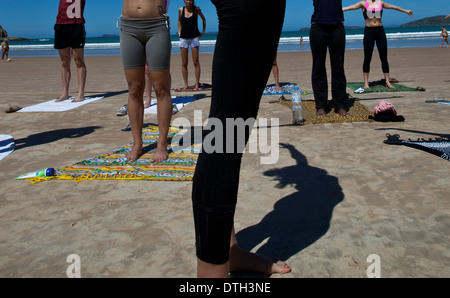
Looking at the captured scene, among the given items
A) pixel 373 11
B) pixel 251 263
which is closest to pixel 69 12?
pixel 373 11

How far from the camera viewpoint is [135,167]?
135 inches

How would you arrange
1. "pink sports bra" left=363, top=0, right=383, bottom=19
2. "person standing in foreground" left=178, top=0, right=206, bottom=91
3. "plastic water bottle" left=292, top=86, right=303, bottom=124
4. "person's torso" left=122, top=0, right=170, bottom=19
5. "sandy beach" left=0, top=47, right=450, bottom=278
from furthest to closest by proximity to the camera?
"person standing in foreground" left=178, top=0, right=206, bottom=91, "pink sports bra" left=363, top=0, right=383, bottom=19, "plastic water bottle" left=292, top=86, right=303, bottom=124, "person's torso" left=122, top=0, right=170, bottom=19, "sandy beach" left=0, top=47, right=450, bottom=278

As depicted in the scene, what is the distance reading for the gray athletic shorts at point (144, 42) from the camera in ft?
11.7

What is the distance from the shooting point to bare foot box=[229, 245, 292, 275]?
1784 mm

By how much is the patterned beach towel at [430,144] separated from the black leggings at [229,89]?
271cm

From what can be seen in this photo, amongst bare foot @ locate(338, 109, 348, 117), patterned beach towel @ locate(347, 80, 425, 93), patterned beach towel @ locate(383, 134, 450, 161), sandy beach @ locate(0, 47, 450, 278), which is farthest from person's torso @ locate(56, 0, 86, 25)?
patterned beach towel @ locate(383, 134, 450, 161)

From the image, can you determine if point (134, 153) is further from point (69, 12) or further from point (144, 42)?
point (69, 12)

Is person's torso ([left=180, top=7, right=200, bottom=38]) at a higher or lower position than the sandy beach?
higher

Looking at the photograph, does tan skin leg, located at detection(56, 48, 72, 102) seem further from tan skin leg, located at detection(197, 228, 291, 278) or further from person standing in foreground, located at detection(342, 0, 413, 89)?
tan skin leg, located at detection(197, 228, 291, 278)

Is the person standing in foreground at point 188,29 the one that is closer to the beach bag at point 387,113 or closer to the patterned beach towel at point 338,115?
the patterned beach towel at point 338,115

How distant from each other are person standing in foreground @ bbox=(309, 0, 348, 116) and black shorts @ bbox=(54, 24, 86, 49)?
171 inches

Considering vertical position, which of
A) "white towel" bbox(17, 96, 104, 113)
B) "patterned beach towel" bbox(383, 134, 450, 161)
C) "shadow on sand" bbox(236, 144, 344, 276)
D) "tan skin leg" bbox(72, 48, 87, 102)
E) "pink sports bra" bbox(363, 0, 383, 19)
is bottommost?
"shadow on sand" bbox(236, 144, 344, 276)

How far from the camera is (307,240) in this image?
2.10m
